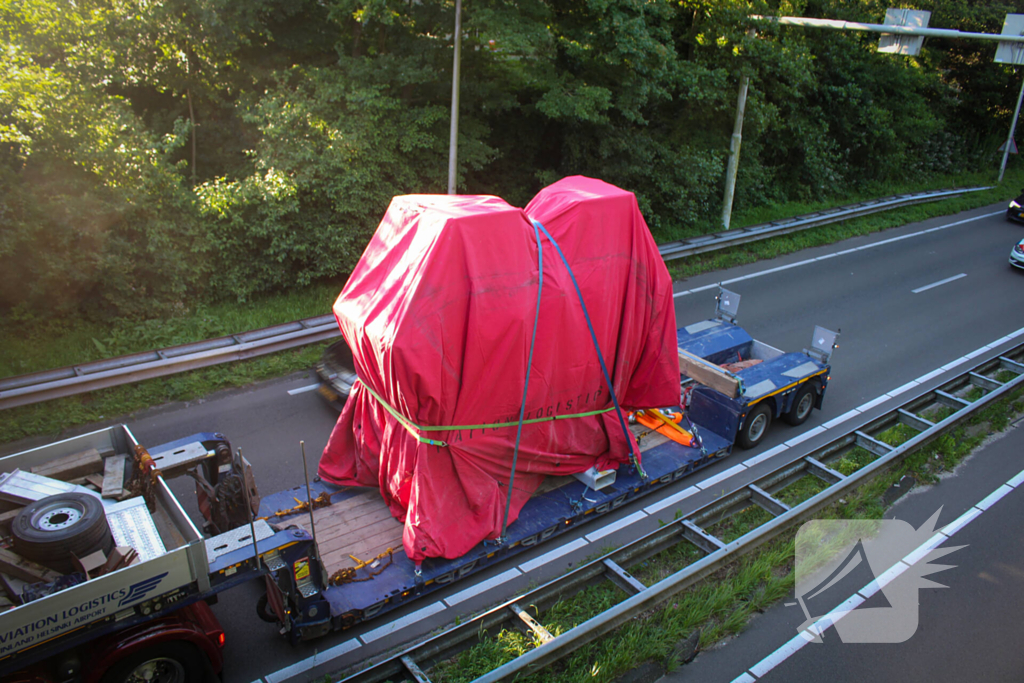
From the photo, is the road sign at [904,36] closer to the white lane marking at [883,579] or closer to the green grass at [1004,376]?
the green grass at [1004,376]

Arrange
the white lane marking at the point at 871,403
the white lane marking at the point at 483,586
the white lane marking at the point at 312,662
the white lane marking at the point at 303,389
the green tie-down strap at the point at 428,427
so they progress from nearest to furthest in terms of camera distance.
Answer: the white lane marking at the point at 312,662 → the green tie-down strap at the point at 428,427 → the white lane marking at the point at 483,586 → the white lane marking at the point at 303,389 → the white lane marking at the point at 871,403

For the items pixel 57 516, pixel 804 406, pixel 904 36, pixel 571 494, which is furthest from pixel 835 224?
pixel 57 516

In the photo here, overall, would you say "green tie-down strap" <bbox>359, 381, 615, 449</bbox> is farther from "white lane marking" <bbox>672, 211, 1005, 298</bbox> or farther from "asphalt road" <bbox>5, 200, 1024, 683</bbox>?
"white lane marking" <bbox>672, 211, 1005, 298</bbox>

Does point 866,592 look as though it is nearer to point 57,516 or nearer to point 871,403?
point 871,403

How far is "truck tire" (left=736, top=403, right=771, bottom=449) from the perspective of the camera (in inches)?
389

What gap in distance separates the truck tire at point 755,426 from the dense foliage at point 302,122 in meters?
8.79

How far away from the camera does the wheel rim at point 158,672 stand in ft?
18.1

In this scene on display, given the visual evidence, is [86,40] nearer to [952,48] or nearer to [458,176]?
[458,176]

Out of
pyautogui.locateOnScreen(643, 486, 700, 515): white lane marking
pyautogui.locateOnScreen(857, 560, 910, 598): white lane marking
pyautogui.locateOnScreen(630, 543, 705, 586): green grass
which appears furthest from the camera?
pyautogui.locateOnScreen(643, 486, 700, 515): white lane marking

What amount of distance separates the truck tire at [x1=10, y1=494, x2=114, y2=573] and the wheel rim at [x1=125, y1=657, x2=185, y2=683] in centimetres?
97

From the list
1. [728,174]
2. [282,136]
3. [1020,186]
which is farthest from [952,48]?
[282,136]

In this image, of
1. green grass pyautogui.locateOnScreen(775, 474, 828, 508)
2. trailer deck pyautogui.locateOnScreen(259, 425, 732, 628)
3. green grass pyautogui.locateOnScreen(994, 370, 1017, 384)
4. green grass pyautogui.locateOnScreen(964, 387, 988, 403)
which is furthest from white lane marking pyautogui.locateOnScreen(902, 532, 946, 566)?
green grass pyautogui.locateOnScreen(994, 370, 1017, 384)

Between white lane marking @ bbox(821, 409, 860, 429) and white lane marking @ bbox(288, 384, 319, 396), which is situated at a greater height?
white lane marking @ bbox(288, 384, 319, 396)

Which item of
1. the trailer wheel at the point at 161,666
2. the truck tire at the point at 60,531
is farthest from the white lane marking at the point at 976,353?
the truck tire at the point at 60,531
